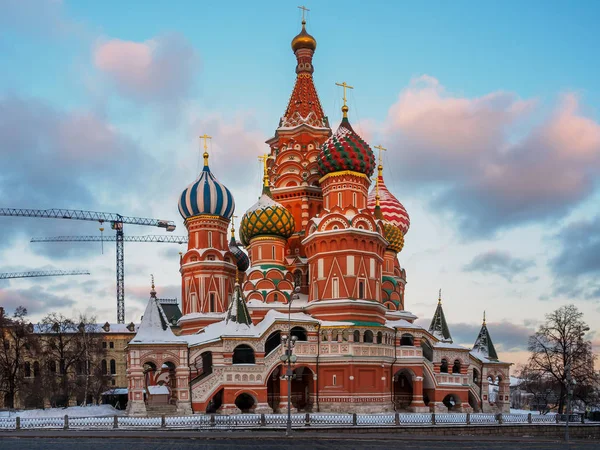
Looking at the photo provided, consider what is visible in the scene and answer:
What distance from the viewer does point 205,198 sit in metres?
48.3

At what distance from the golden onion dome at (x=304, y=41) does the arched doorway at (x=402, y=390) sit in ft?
85.2

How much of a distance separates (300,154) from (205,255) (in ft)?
33.0

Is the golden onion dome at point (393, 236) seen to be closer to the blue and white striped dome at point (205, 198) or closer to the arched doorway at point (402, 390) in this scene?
the arched doorway at point (402, 390)

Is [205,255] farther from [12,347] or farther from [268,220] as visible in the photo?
[12,347]

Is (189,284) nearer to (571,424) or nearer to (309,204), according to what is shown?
(309,204)

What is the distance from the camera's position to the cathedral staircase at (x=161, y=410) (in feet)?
124

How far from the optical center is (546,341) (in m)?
48.6

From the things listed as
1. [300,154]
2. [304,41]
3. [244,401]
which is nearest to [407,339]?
[244,401]

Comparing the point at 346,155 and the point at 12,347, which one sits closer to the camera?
the point at 346,155

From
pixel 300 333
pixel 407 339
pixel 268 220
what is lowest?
pixel 407 339

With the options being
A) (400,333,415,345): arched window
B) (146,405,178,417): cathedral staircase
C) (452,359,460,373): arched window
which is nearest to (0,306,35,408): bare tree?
(146,405,178,417): cathedral staircase

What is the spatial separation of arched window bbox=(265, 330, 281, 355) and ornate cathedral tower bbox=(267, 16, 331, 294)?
18.2ft

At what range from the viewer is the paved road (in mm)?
23484

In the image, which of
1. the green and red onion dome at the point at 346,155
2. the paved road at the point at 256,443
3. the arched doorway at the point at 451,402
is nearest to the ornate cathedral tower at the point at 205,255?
the green and red onion dome at the point at 346,155
